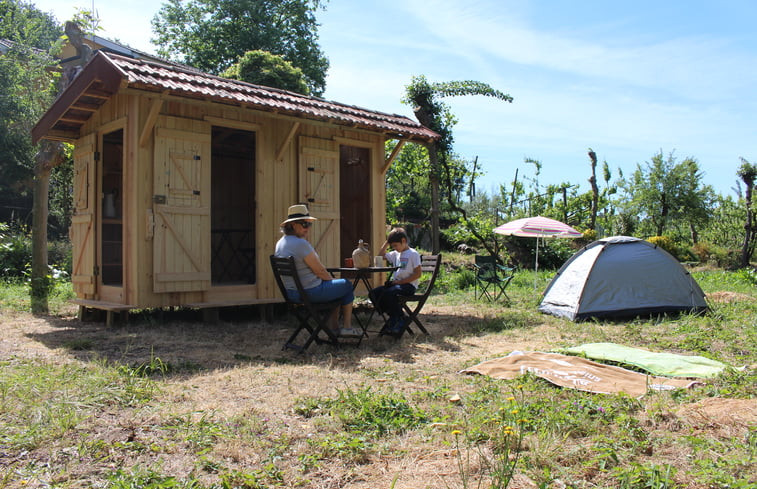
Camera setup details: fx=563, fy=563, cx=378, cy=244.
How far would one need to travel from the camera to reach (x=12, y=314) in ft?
24.6

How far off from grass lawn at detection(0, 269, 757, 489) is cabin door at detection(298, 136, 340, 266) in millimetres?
2492

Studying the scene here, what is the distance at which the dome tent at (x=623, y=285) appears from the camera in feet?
24.4

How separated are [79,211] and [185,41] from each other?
20.4m

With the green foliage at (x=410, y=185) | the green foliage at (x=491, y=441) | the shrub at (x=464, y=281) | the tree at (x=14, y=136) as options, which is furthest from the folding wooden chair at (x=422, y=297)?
the tree at (x=14, y=136)

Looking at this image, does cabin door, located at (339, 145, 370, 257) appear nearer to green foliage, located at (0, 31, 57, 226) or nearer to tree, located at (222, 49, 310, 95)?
tree, located at (222, 49, 310, 95)

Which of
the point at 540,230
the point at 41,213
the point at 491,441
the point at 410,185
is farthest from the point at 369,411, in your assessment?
the point at 410,185

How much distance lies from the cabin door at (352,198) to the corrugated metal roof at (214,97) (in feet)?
4.20

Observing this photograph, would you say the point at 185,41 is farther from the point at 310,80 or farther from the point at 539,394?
the point at 539,394

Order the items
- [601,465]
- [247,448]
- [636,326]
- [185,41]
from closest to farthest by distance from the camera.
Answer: [601,465]
[247,448]
[636,326]
[185,41]

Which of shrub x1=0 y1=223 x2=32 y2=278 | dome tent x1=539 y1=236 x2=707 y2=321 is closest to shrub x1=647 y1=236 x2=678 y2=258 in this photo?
dome tent x1=539 y1=236 x2=707 y2=321

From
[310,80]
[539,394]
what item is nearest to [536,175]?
[310,80]

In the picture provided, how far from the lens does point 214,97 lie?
620 cm

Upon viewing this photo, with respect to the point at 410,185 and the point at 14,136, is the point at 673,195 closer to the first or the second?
the point at 410,185

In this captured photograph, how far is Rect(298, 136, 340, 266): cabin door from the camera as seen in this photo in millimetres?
7605
